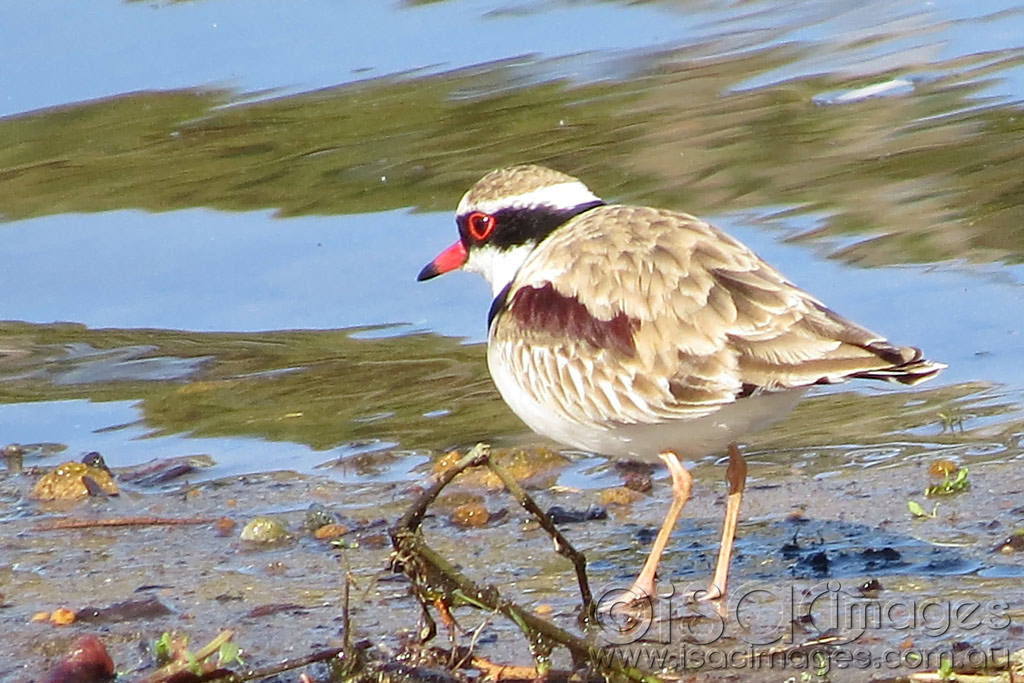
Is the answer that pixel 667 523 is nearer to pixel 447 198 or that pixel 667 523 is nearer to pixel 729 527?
pixel 729 527

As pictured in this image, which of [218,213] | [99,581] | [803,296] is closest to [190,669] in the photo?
[99,581]

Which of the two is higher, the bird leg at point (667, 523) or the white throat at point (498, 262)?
the white throat at point (498, 262)

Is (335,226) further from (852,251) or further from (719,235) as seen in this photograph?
(719,235)

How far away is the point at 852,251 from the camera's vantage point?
374 inches

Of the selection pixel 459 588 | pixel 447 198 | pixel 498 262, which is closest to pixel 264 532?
pixel 498 262

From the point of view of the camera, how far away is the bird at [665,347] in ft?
18.0

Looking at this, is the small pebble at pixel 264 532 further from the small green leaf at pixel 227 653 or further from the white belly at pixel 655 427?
the small green leaf at pixel 227 653

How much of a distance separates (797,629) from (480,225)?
7.83ft

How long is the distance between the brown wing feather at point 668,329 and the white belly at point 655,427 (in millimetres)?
86

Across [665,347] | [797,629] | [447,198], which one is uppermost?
[665,347]

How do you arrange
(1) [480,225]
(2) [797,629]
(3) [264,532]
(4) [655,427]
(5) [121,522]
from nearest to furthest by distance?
(2) [797,629]
(4) [655,427]
(3) [264,532]
(5) [121,522]
(1) [480,225]

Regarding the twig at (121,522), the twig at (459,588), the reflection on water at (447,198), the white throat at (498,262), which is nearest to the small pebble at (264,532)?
the twig at (121,522)

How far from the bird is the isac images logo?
0.43 feet

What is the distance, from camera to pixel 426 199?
10.7 metres
